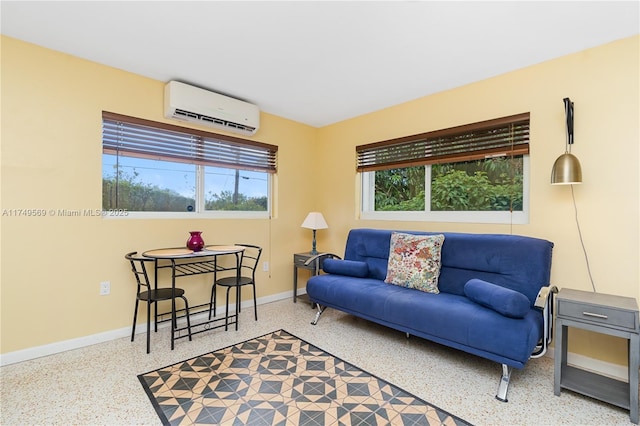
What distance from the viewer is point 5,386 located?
1.95 m

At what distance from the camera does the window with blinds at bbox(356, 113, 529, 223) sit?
8.75 feet

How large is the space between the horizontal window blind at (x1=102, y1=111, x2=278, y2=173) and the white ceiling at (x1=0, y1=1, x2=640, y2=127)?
0.48m

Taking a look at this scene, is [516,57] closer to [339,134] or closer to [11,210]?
[339,134]

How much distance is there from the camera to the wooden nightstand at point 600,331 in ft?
5.55

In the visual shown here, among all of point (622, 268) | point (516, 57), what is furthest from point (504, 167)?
point (622, 268)

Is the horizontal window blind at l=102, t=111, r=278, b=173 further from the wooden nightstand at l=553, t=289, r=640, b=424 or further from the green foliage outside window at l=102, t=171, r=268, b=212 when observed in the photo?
the wooden nightstand at l=553, t=289, r=640, b=424

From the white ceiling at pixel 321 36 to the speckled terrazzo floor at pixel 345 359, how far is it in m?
2.36

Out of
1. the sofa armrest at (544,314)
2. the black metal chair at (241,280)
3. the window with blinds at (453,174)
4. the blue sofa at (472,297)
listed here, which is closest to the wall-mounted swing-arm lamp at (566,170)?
the window with blinds at (453,174)

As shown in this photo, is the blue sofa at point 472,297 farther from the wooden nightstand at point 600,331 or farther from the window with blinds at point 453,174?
the window with blinds at point 453,174

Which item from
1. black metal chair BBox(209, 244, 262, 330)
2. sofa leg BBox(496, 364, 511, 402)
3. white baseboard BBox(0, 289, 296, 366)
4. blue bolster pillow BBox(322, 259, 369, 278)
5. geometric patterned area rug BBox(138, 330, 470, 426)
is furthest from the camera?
blue bolster pillow BBox(322, 259, 369, 278)

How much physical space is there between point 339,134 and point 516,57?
2132mm

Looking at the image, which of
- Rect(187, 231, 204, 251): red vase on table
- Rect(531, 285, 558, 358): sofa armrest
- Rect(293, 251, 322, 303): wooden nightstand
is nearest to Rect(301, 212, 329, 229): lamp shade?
Rect(293, 251, 322, 303): wooden nightstand

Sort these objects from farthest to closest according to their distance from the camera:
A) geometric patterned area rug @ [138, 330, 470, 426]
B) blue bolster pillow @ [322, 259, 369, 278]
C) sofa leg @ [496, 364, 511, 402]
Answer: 1. blue bolster pillow @ [322, 259, 369, 278]
2. sofa leg @ [496, 364, 511, 402]
3. geometric patterned area rug @ [138, 330, 470, 426]

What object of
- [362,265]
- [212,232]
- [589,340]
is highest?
[212,232]
